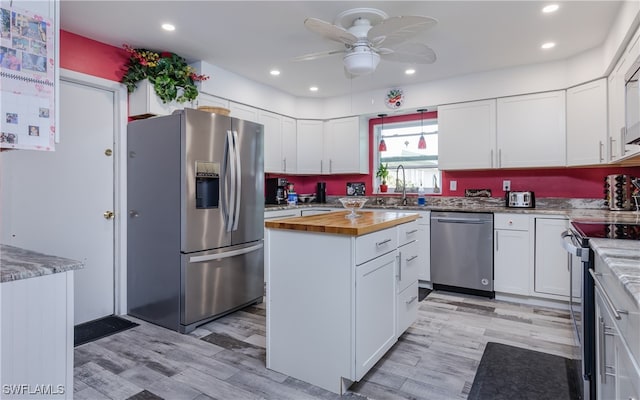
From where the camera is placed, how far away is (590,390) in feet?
5.35

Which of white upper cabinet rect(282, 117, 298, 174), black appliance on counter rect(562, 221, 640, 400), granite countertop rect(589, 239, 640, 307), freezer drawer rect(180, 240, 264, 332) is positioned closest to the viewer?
granite countertop rect(589, 239, 640, 307)

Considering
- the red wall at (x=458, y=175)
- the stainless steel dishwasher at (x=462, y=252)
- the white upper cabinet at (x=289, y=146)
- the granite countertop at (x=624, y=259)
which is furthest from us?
the white upper cabinet at (x=289, y=146)

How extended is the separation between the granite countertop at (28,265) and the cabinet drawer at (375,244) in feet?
4.21

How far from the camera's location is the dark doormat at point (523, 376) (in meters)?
1.92

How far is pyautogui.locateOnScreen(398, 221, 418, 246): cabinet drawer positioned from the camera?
95.7 inches

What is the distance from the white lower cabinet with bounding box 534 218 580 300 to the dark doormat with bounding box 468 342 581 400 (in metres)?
1.19

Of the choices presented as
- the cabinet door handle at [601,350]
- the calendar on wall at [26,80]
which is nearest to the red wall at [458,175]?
the calendar on wall at [26,80]

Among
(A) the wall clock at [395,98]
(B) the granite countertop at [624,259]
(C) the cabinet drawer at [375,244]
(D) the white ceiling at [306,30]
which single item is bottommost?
(C) the cabinet drawer at [375,244]

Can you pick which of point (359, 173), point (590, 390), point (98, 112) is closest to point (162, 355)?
point (98, 112)

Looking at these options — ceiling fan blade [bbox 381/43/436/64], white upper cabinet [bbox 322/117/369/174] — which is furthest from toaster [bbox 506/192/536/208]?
ceiling fan blade [bbox 381/43/436/64]

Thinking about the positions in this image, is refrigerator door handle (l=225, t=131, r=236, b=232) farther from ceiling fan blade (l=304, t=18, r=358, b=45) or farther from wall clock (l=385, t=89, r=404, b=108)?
wall clock (l=385, t=89, r=404, b=108)

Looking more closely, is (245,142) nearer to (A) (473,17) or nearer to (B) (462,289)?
(A) (473,17)

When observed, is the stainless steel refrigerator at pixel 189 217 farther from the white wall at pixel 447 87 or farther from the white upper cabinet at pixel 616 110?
the white upper cabinet at pixel 616 110

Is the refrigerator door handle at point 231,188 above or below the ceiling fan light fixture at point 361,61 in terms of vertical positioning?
below
